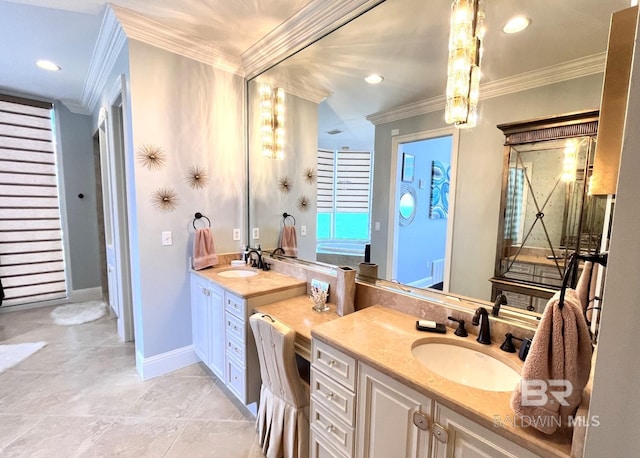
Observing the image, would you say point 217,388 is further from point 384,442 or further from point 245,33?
point 245,33

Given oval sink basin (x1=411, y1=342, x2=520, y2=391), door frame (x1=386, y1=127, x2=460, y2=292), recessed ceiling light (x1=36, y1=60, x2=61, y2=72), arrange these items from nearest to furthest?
oval sink basin (x1=411, y1=342, x2=520, y2=391)
door frame (x1=386, y1=127, x2=460, y2=292)
recessed ceiling light (x1=36, y1=60, x2=61, y2=72)

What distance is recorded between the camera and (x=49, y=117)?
3.75 meters

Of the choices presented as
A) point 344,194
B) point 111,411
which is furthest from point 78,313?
point 344,194

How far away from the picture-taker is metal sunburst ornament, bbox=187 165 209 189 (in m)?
2.47

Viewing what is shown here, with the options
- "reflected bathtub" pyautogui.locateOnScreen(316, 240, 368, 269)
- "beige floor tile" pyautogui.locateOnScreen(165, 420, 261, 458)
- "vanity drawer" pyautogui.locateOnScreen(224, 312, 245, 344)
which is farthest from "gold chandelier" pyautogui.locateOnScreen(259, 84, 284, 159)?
"beige floor tile" pyautogui.locateOnScreen(165, 420, 261, 458)

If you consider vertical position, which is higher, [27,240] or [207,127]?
[207,127]


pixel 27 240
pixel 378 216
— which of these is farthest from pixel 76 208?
pixel 378 216

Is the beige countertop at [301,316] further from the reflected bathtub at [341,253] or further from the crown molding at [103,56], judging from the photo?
the crown molding at [103,56]

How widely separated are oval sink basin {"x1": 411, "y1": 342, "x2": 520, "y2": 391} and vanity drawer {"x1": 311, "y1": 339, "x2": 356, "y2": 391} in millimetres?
282

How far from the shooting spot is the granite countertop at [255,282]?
1.88m

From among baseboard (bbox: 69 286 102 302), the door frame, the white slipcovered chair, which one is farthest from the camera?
baseboard (bbox: 69 286 102 302)

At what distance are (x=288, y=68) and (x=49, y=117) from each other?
11.7 ft

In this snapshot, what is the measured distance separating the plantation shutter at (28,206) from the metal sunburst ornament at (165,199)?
9.17 ft

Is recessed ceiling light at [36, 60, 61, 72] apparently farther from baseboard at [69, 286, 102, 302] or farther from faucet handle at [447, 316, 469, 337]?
faucet handle at [447, 316, 469, 337]
